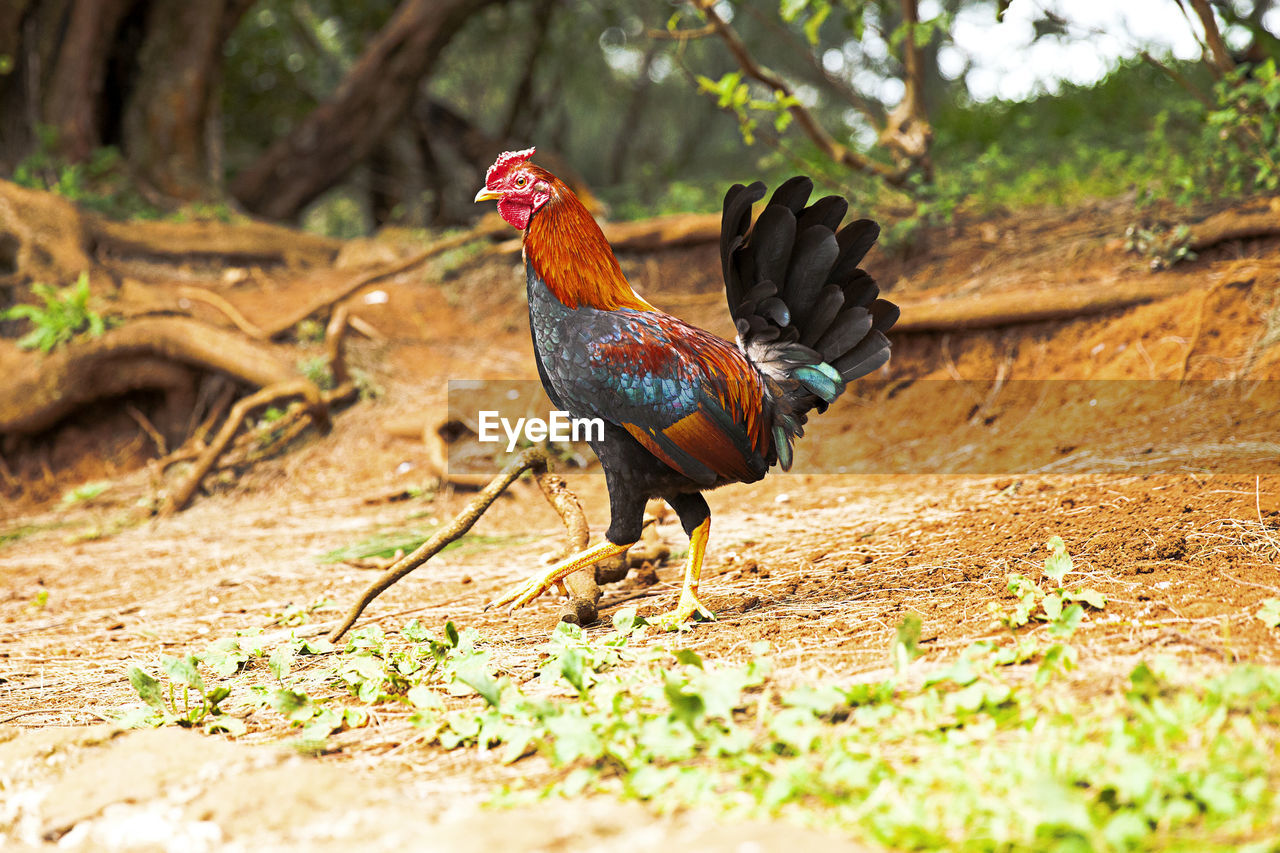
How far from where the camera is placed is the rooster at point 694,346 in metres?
2.99

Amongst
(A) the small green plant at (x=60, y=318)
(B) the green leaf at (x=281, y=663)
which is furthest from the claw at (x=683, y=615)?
(A) the small green plant at (x=60, y=318)

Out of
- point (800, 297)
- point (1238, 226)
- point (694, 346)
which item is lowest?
point (694, 346)

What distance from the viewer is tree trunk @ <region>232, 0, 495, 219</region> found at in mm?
11195

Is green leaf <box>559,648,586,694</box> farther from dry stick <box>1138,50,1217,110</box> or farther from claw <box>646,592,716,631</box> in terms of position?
dry stick <box>1138,50,1217,110</box>

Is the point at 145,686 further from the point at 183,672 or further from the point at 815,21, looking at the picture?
the point at 815,21

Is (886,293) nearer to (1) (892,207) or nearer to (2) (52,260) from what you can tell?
(1) (892,207)

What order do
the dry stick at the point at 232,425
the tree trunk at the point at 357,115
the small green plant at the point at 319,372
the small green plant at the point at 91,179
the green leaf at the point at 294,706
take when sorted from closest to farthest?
the green leaf at the point at 294,706, the dry stick at the point at 232,425, the small green plant at the point at 319,372, the small green plant at the point at 91,179, the tree trunk at the point at 357,115

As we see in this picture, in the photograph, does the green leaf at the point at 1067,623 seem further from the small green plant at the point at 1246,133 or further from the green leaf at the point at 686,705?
the small green plant at the point at 1246,133

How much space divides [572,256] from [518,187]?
362 mm

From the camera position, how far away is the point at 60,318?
6914 millimetres

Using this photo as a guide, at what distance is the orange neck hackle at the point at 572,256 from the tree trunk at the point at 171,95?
363 inches

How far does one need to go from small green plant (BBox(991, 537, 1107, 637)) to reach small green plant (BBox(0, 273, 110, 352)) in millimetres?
7185

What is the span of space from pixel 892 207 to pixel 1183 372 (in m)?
3.04

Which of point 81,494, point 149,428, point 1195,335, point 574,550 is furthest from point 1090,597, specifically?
point 149,428
